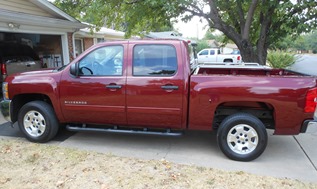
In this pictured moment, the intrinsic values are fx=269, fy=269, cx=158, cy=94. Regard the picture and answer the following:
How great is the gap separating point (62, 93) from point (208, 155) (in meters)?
2.71

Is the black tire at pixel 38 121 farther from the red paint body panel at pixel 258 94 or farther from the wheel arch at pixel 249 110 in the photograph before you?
the wheel arch at pixel 249 110

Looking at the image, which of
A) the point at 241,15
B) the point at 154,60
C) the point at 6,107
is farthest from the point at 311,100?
the point at 241,15

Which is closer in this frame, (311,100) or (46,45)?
(311,100)

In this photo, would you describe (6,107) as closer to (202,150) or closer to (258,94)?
(202,150)

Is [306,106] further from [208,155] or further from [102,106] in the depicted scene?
[102,106]

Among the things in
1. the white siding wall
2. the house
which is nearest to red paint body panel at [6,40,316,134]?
the house

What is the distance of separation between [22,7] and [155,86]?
272 inches

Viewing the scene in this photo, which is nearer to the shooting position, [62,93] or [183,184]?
[183,184]

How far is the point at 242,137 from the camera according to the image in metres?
4.15

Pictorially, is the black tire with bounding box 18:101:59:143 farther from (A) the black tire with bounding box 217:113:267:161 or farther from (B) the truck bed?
(A) the black tire with bounding box 217:113:267:161

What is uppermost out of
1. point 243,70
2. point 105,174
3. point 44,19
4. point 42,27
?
point 44,19

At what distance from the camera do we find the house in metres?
7.88

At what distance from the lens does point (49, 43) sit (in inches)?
480

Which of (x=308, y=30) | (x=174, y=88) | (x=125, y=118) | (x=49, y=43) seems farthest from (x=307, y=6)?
(x=49, y=43)
